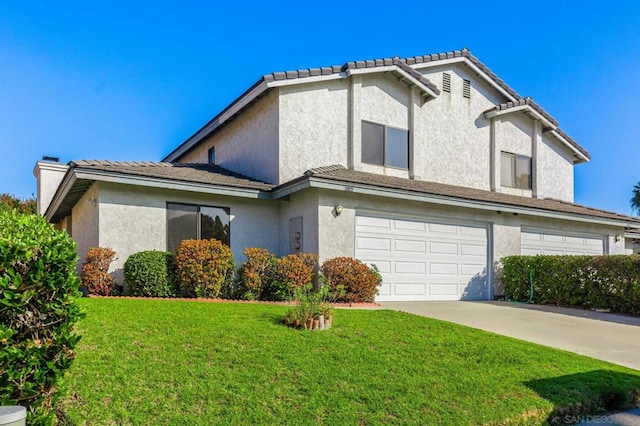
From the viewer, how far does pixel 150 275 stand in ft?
35.8

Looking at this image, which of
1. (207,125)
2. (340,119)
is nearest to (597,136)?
(340,119)

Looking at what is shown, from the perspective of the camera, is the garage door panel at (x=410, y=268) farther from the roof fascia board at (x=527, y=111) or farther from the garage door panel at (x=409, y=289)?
the roof fascia board at (x=527, y=111)

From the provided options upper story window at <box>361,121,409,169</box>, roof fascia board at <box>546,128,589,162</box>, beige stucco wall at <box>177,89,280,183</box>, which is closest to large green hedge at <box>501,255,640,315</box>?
upper story window at <box>361,121,409,169</box>

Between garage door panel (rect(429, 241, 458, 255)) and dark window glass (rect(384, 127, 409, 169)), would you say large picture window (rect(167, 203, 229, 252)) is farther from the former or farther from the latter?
garage door panel (rect(429, 241, 458, 255))

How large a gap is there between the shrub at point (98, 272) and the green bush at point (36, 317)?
790cm

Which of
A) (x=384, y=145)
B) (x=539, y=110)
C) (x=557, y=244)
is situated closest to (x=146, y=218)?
(x=384, y=145)

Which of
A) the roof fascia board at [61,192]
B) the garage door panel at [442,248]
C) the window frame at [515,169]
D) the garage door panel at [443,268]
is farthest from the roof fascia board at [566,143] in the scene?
the roof fascia board at [61,192]

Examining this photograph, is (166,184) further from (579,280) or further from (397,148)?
(579,280)

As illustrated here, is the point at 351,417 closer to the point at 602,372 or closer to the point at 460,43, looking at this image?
the point at 602,372

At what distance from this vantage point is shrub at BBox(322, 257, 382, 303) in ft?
37.5

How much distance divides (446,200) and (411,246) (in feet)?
5.81

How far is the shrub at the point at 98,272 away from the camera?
1093cm

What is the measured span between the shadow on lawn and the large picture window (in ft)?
31.0

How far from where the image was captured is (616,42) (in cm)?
1473
